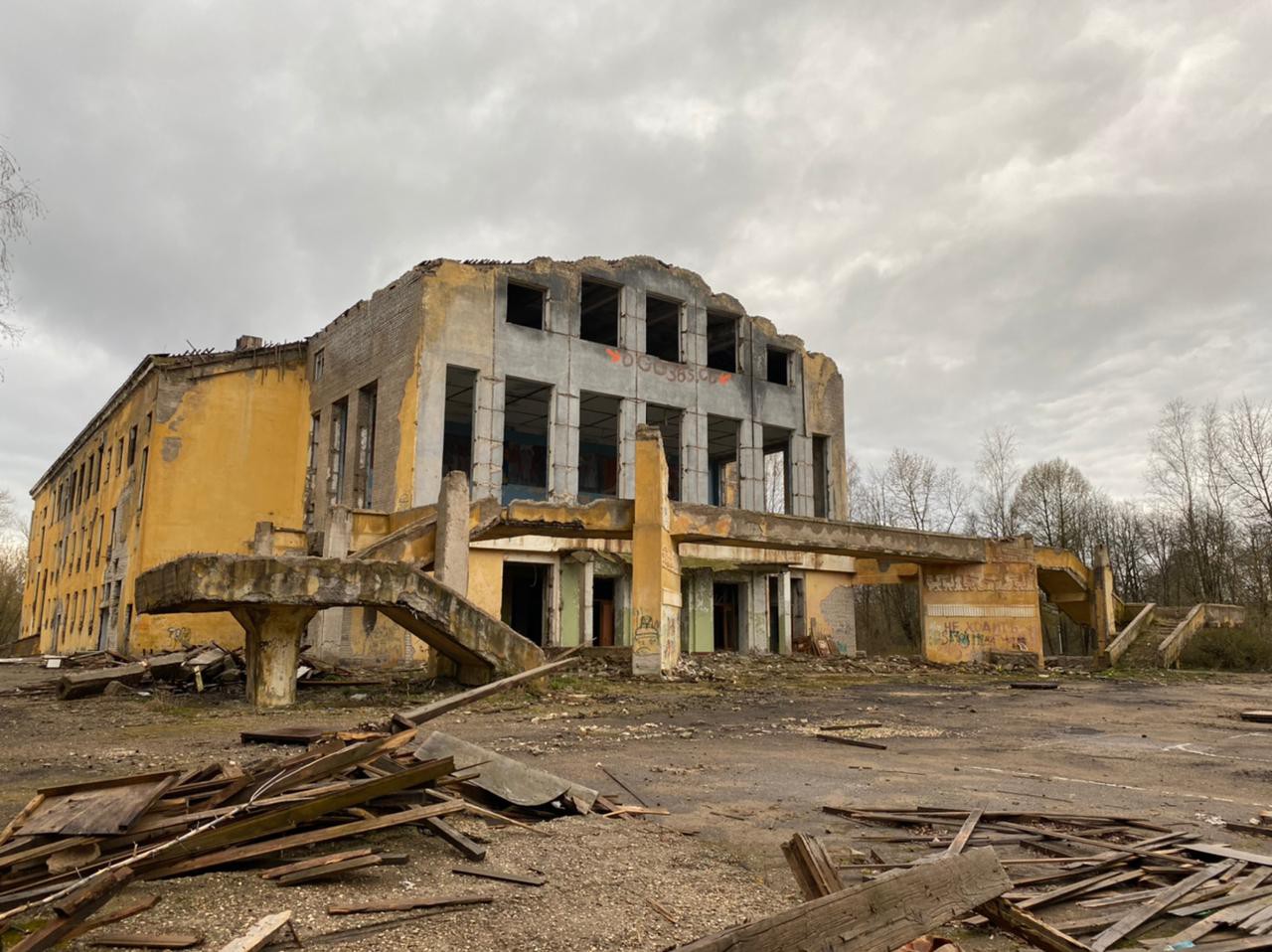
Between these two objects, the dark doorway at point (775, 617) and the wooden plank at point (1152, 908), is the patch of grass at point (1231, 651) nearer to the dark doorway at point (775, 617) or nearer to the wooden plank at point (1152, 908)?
the dark doorway at point (775, 617)

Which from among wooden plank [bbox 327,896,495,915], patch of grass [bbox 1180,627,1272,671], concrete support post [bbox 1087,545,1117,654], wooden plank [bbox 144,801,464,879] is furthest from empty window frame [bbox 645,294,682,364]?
wooden plank [bbox 327,896,495,915]

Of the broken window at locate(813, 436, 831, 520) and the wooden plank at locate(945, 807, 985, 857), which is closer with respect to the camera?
the wooden plank at locate(945, 807, 985, 857)

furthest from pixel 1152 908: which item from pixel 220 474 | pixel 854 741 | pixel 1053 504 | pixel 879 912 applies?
pixel 1053 504

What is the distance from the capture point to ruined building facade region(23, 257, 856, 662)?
24.1 meters

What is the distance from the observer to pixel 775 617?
29297 mm

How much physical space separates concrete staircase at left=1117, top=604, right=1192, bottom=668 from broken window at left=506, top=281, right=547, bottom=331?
66.6ft

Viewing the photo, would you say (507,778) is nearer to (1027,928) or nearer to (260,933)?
(260,933)

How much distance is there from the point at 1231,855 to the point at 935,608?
20.7 m

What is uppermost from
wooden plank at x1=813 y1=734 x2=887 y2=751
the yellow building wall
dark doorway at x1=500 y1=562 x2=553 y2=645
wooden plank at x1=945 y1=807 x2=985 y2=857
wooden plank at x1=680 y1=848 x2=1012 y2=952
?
the yellow building wall

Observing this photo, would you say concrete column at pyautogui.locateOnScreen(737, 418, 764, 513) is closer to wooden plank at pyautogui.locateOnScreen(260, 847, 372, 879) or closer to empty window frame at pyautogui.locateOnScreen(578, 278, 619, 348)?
empty window frame at pyautogui.locateOnScreen(578, 278, 619, 348)

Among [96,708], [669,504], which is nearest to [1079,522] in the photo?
[669,504]

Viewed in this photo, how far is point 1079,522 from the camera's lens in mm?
42812

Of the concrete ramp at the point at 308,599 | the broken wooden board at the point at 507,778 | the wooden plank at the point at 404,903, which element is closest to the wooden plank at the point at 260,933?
the wooden plank at the point at 404,903

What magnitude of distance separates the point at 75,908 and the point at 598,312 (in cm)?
2814
